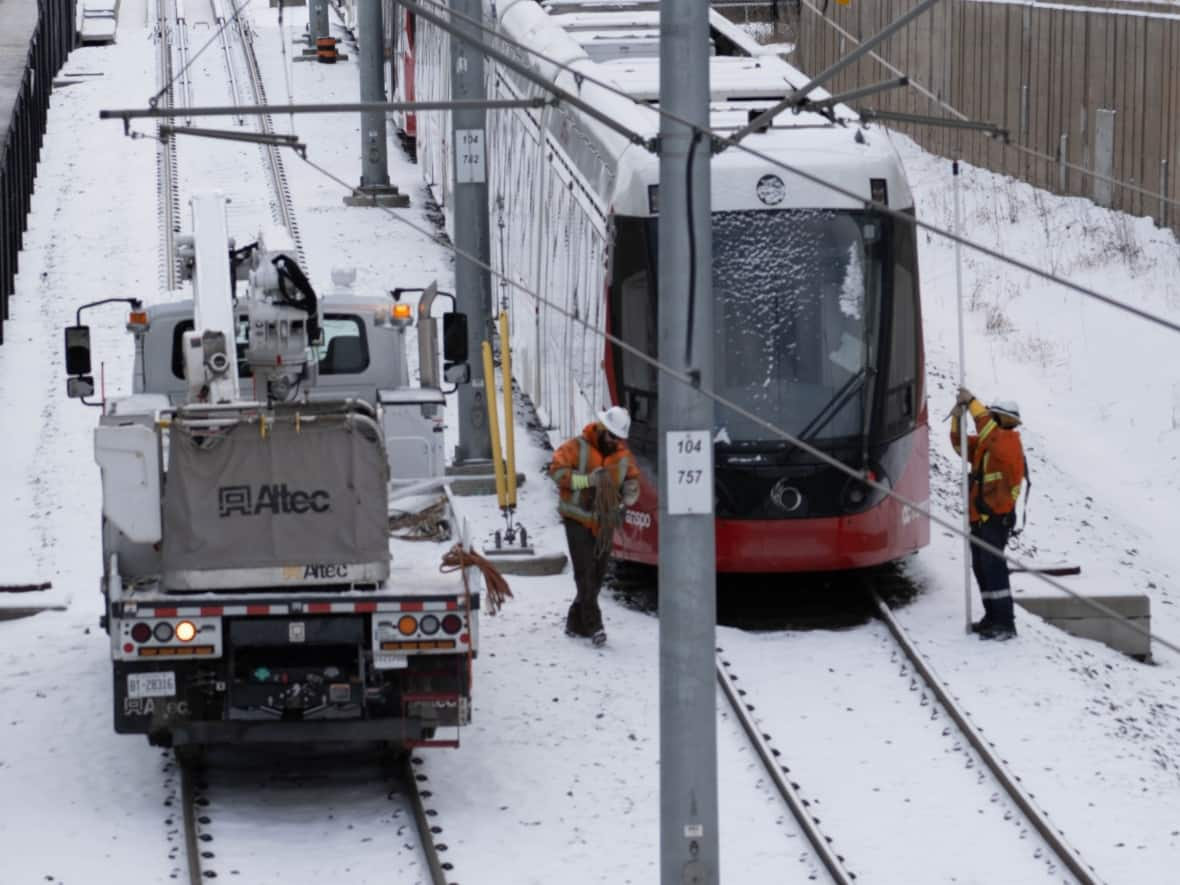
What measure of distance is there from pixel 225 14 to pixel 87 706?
3881 cm

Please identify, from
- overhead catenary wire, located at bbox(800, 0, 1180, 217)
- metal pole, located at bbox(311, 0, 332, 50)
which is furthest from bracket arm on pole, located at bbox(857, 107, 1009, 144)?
metal pole, located at bbox(311, 0, 332, 50)

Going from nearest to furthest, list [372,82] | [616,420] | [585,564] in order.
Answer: [616,420] < [585,564] < [372,82]

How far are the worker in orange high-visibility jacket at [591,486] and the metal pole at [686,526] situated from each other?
467 centimetres

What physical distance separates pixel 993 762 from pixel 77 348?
6286mm

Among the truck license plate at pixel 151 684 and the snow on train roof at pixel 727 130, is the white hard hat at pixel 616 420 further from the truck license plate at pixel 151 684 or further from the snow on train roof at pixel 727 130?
the truck license plate at pixel 151 684

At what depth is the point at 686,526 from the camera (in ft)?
36.3

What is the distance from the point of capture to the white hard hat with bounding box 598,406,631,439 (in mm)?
15727

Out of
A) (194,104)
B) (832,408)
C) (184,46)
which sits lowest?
(832,408)

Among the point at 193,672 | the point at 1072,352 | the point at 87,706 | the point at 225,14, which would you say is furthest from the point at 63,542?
the point at 225,14

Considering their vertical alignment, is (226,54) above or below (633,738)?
above

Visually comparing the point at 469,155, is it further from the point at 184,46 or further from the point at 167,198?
the point at 184,46

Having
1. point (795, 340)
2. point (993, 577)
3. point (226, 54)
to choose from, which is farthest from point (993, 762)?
point (226, 54)

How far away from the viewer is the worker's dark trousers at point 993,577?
16.1 meters

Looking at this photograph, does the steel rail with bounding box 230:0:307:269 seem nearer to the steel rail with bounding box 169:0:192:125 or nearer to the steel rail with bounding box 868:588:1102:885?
the steel rail with bounding box 169:0:192:125
